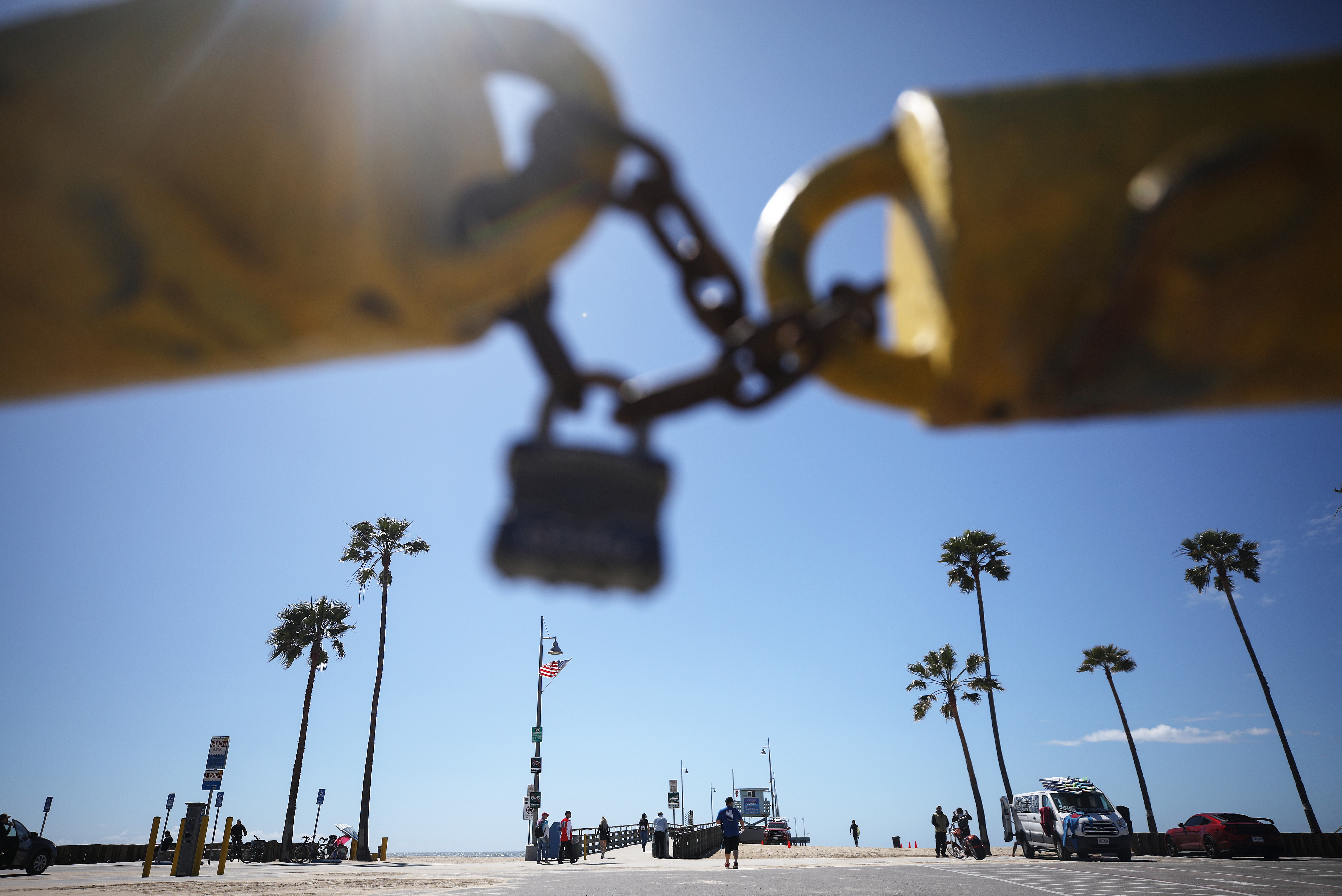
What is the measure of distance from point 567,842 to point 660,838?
312 cm

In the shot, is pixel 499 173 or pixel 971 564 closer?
pixel 499 173

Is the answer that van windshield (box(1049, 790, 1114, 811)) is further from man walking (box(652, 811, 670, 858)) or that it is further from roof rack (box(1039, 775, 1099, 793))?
man walking (box(652, 811, 670, 858))

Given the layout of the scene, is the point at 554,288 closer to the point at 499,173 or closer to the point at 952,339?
the point at 499,173

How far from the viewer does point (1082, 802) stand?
68.6 feet

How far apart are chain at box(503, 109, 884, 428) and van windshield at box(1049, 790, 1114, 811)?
24.2 meters

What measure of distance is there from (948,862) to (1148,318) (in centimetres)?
2482

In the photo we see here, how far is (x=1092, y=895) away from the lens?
35.3 ft

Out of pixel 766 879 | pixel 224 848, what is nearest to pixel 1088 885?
pixel 766 879

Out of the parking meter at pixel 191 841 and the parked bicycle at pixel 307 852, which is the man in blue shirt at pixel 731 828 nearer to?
the parking meter at pixel 191 841

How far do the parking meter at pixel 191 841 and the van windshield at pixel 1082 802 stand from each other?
2211 cm

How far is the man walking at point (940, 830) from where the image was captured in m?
26.1

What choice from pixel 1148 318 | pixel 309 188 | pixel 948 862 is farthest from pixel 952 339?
pixel 948 862

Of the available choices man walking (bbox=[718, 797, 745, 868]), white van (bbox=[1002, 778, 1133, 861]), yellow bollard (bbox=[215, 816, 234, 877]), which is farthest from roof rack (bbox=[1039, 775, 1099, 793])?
yellow bollard (bbox=[215, 816, 234, 877])

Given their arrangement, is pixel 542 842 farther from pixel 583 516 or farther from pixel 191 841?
pixel 583 516
